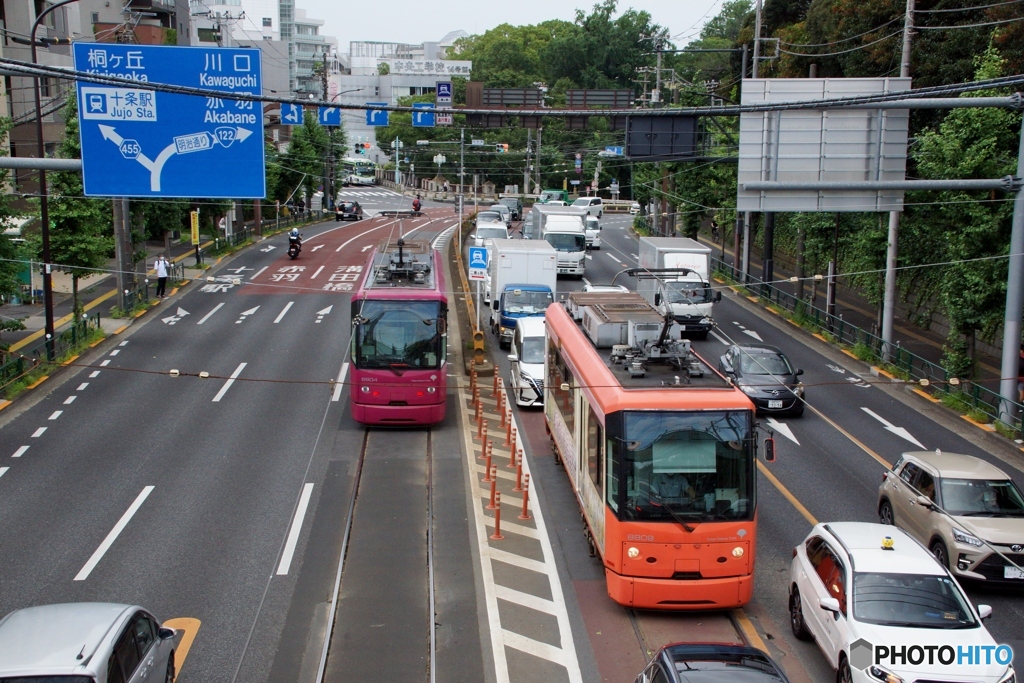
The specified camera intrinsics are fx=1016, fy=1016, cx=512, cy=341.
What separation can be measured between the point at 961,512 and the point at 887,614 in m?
4.94

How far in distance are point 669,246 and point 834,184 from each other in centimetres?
1797

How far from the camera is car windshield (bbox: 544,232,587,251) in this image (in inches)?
1914

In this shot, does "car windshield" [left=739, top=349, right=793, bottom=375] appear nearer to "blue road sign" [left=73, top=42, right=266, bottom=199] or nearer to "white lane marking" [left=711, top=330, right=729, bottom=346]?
"white lane marking" [left=711, top=330, right=729, bottom=346]

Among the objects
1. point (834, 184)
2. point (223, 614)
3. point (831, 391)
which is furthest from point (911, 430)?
point (223, 614)

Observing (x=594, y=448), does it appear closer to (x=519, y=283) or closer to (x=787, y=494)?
(x=787, y=494)

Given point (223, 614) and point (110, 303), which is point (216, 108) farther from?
point (110, 303)

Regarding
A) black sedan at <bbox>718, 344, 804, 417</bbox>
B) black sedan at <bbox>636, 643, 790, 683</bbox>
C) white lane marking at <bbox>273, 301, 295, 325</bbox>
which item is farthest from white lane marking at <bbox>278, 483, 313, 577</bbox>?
white lane marking at <bbox>273, 301, 295, 325</bbox>

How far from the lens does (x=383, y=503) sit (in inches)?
758

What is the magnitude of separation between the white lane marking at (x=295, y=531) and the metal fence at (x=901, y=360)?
1127cm

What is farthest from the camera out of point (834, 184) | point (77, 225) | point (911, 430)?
point (77, 225)

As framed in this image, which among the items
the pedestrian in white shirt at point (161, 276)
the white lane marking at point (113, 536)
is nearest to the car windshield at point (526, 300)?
the pedestrian in white shirt at point (161, 276)

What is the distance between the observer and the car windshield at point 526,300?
3388cm

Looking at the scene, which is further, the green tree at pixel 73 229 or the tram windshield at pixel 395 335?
the green tree at pixel 73 229

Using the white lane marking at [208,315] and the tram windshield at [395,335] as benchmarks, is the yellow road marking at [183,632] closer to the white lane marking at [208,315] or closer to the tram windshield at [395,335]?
the tram windshield at [395,335]
